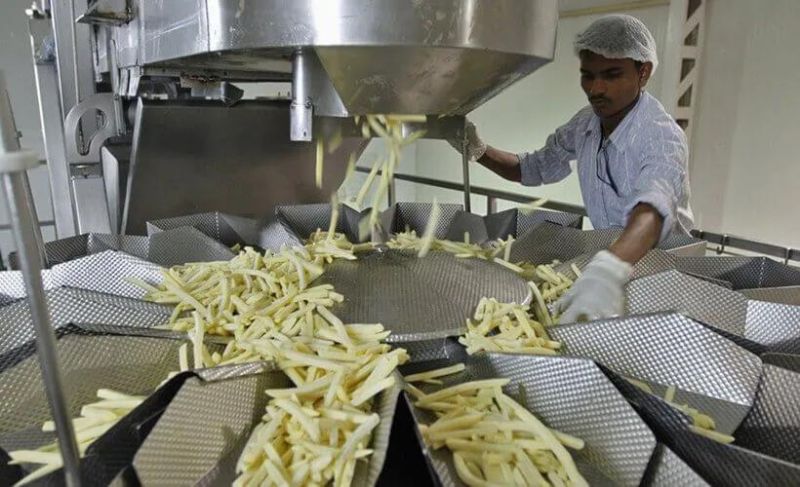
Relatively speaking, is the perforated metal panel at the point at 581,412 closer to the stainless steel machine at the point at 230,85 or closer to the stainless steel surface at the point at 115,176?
the stainless steel machine at the point at 230,85

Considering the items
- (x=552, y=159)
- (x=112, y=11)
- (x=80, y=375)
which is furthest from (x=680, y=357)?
(x=552, y=159)

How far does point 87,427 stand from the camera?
0.73 m

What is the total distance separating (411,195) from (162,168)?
4.89 m

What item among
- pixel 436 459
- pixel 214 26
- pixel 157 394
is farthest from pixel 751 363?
pixel 214 26

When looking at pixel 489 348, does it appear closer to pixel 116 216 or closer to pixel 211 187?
pixel 211 187

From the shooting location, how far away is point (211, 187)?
1784mm

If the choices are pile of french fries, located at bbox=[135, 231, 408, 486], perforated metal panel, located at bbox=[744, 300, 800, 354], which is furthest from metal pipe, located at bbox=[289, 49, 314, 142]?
perforated metal panel, located at bbox=[744, 300, 800, 354]

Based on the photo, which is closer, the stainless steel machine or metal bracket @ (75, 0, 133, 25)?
the stainless steel machine

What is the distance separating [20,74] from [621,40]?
14.9 ft

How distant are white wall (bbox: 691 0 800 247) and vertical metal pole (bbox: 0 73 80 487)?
3.63m

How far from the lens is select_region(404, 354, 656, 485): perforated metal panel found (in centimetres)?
71

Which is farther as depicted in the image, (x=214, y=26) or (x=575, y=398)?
(x=214, y=26)

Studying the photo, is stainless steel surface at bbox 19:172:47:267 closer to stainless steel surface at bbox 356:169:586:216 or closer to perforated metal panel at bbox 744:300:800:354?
perforated metal panel at bbox 744:300:800:354

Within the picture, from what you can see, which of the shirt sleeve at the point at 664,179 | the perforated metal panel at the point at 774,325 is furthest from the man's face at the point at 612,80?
the perforated metal panel at the point at 774,325
